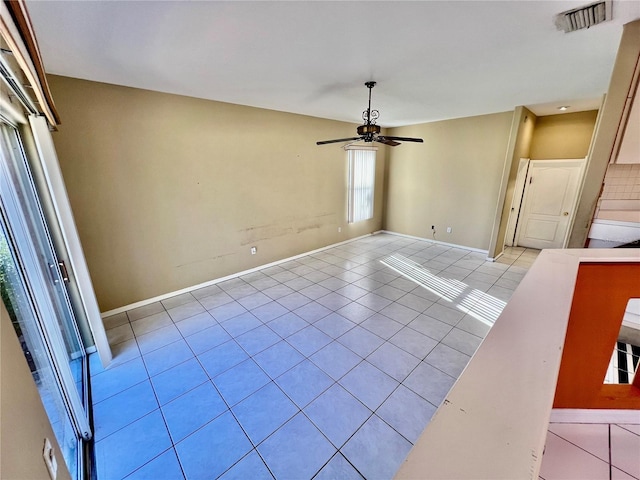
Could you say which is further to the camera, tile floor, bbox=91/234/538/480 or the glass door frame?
tile floor, bbox=91/234/538/480

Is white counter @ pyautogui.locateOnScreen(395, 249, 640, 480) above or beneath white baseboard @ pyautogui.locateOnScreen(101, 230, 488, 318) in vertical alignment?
above

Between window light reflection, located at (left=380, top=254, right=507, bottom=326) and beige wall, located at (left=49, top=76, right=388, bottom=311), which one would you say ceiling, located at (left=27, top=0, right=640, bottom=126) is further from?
window light reflection, located at (left=380, top=254, right=507, bottom=326)

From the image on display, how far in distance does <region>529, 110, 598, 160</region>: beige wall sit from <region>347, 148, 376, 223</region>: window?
10.0 ft

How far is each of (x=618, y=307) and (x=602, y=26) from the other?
1.92 meters

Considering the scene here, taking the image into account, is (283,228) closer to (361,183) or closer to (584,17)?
(361,183)

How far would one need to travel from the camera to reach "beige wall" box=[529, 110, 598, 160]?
429cm

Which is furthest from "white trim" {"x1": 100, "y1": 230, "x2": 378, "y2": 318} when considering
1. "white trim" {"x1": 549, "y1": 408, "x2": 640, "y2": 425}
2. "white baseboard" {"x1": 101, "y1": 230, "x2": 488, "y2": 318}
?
"white trim" {"x1": 549, "y1": 408, "x2": 640, "y2": 425}

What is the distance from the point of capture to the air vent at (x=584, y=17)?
1.56 meters

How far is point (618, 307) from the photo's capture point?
4.80ft

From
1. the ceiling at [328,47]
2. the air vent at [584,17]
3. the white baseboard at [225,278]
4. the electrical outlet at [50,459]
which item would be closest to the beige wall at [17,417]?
the electrical outlet at [50,459]

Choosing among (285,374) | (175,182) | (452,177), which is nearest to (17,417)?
(285,374)

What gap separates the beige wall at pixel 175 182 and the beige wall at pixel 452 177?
2272 millimetres

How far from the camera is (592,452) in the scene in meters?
1.52

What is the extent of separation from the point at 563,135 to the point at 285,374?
6.03 m
